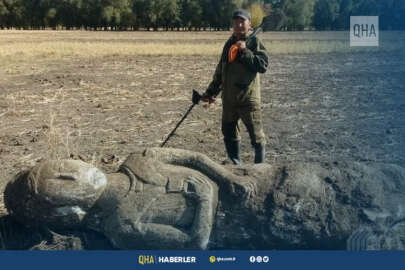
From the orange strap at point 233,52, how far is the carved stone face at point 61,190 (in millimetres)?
1667

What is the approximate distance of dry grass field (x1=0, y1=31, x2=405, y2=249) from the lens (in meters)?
7.46

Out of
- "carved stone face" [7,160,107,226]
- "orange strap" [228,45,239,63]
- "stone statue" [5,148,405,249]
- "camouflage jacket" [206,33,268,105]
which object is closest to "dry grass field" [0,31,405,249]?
"stone statue" [5,148,405,249]

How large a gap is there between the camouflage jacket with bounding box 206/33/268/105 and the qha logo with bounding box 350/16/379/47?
210 centimetres

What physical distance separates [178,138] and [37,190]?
4.02 meters

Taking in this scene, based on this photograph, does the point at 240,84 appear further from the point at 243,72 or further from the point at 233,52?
the point at 233,52

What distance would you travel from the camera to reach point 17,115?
9680mm

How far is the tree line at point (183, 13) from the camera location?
7.69 meters

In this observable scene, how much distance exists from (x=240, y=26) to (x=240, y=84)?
1.80ft

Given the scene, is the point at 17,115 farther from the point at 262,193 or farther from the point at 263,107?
the point at 262,193

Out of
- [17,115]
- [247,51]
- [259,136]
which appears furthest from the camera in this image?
[17,115]

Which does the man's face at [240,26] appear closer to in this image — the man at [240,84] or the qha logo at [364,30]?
the man at [240,84]

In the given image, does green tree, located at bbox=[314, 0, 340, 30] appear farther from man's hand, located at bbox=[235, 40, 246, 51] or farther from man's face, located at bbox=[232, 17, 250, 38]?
man's hand, located at bbox=[235, 40, 246, 51]

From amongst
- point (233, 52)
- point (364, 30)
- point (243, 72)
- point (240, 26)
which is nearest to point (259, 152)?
point (243, 72)

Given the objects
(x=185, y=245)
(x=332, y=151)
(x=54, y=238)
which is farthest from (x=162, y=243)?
(x=332, y=151)
